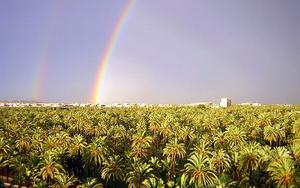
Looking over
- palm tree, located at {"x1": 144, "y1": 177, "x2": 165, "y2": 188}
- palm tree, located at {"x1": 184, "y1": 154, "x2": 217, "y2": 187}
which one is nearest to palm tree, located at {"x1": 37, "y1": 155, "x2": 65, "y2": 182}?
palm tree, located at {"x1": 144, "y1": 177, "x2": 165, "y2": 188}

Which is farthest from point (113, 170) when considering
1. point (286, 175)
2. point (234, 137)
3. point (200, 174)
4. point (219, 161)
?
point (234, 137)

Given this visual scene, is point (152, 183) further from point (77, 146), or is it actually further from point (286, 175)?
point (77, 146)

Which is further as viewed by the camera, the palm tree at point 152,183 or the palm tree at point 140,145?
the palm tree at point 140,145

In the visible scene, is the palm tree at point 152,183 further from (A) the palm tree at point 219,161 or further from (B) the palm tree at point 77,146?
(B) the palm tree at point 77,146

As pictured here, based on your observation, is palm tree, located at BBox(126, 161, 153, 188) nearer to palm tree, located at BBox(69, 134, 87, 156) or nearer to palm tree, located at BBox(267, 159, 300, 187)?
palm tree, located at BBox(69, 134, 87, 156)

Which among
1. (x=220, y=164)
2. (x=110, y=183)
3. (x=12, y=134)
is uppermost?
(x=12, y=134)

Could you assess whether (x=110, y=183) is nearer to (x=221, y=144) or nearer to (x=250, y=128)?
(x=221, y=144)

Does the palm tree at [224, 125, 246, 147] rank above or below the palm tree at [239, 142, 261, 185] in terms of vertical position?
above

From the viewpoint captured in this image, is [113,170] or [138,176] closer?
[138,176]

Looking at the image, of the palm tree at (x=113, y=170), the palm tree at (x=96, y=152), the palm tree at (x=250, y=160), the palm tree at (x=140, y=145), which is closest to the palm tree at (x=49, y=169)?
the palm tree at (x=113, y=170)

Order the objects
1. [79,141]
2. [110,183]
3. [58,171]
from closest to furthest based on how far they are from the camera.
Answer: [58,171] < [110,183] < [79,141]

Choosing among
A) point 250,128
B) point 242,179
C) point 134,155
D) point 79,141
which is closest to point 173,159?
point 134,155

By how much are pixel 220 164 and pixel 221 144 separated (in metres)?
15.5

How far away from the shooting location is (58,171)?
4709 cm
